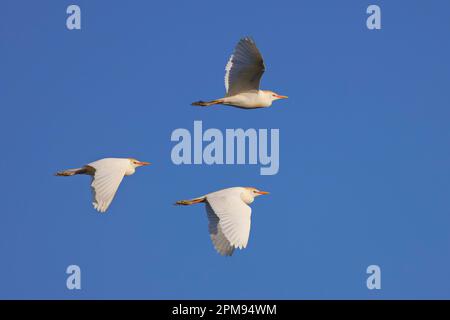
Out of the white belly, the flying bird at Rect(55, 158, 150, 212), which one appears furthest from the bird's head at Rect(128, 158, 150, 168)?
the white belly

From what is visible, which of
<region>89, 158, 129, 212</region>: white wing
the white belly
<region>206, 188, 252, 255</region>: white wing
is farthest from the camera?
the white belly

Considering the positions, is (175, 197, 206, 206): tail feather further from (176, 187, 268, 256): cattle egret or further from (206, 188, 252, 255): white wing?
(206, 188, 252, 255): white wing

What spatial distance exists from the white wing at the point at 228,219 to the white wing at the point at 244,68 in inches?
69.9

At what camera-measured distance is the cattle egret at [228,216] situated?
18.2 m

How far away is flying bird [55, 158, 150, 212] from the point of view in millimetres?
18641

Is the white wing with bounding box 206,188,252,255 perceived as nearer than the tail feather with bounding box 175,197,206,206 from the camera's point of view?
Yes

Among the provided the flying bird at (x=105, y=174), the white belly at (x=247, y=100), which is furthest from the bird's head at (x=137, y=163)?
the white belly at (x=247, y=100)

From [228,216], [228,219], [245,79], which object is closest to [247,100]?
[245,79]

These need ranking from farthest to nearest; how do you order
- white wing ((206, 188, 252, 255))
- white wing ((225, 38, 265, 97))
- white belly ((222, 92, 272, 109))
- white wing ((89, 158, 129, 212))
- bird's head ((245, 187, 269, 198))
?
white belly ((222, 92, 272, 109)) → bird's head ((245, 187, 269, 198)) → white wing ((225, 38, 265, 97)) → white wing ((89, 158, 129, 212)) → white wing ((206, 188, 252, 255))

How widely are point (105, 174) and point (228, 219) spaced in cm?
213

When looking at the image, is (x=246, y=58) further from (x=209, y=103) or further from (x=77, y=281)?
(x=77, y=281)

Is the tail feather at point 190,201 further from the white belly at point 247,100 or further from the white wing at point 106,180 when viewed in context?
the white belly at point 247,100

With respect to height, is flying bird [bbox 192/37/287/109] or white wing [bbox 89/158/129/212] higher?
flying bird [bbox 192/37/287/109]

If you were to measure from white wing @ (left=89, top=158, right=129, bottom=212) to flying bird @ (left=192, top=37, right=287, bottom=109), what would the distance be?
79.1 inches
